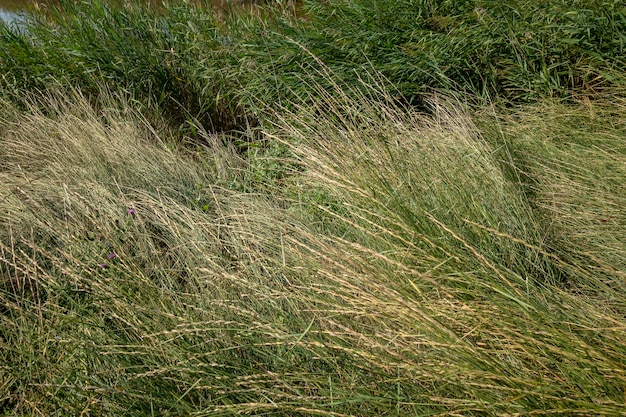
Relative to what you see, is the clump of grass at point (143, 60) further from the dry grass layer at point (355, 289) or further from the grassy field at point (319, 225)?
the dry grass layer at point (355, 289)

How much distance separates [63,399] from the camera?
6.86 ft

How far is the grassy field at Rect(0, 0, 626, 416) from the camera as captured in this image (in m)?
1.73

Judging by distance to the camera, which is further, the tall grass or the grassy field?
the tall grass

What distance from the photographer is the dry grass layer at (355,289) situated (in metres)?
1.65

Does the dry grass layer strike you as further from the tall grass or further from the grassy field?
the tall grass

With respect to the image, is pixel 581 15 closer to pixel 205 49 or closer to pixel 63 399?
pixel 205 49

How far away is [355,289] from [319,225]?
126cm

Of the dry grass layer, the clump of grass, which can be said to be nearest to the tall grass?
the clump of grass

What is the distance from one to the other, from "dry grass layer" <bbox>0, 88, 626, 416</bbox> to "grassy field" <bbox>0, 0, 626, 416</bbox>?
1cm

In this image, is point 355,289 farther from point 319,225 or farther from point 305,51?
point 305,51

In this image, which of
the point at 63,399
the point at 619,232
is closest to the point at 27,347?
the point at 63,399

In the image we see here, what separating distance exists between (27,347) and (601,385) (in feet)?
5.92

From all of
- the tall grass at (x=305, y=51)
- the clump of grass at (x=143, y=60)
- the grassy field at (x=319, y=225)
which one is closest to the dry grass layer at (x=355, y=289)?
the grassy field at (x=319, y=225)

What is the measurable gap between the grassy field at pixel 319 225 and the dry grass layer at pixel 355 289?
14 mm
